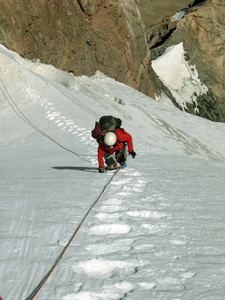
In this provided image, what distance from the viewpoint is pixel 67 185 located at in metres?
5.93

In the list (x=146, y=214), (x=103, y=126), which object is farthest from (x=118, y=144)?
(x=146, y=214)

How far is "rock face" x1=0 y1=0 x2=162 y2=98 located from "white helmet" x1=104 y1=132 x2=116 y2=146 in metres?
14.6

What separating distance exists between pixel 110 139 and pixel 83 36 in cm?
2163

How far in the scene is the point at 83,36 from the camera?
89.8 ft

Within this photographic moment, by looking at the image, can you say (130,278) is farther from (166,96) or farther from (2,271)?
(166,96)

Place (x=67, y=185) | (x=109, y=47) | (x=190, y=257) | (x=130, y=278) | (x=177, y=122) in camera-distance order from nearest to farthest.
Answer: (x=130, y=278)
(x=190, y=257)
(x=67, y=185)
(x=177, y=122)
(x=109, y=47)

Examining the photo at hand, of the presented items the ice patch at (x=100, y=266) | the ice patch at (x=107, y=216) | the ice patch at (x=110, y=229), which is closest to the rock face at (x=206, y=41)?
the ice patch at (x=107, y=216)

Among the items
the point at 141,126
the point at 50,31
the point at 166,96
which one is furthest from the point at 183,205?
the point at 166,96

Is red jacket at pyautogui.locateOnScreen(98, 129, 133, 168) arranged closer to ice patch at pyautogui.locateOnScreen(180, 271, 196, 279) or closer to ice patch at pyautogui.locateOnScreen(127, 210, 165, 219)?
ice patch at pyautogui.locateOnScreen(127, 210, 165, 219)

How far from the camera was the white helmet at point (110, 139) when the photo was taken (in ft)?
22.6

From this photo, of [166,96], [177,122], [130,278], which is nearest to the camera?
[130,278]

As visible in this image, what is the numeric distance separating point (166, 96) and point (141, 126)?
71.0ft

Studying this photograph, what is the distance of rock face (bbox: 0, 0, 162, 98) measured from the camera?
21578 mm

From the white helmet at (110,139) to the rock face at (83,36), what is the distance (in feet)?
48.0
